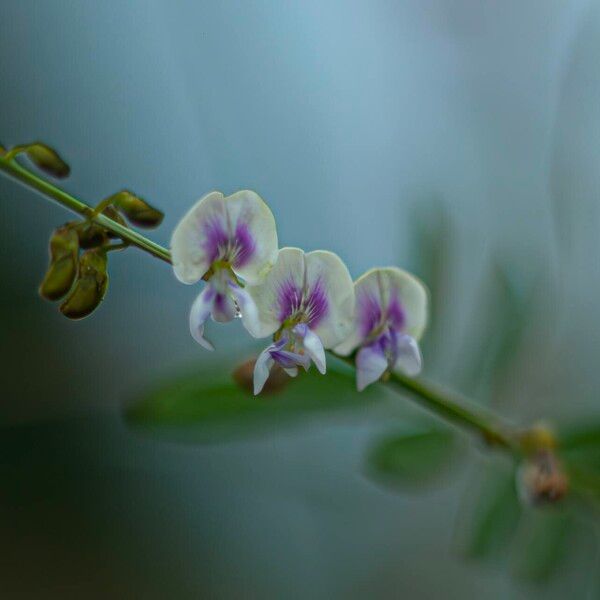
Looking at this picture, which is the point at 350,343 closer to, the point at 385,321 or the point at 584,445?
the point at 385,321

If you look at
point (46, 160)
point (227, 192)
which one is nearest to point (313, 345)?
point (46, 160)

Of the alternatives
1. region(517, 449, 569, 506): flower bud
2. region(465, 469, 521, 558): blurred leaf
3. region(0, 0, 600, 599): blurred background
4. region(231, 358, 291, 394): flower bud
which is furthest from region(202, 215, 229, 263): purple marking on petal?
region(0, 0, 600, 599): blurred background

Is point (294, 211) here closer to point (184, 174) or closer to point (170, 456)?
point (184, 174)

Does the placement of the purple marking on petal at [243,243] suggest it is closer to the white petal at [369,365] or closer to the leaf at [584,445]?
the white petal at [369,365]

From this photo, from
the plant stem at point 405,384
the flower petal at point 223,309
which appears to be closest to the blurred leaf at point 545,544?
the plant stem at point 405,384

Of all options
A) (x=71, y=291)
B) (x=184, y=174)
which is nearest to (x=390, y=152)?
(x=184, y=174)
